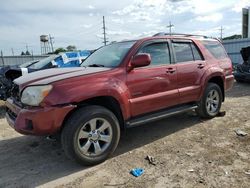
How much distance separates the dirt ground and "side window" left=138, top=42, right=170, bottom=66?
1.37m

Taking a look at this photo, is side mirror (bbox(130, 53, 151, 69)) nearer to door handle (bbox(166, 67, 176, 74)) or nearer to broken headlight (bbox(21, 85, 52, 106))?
door handle (bbox(166, 67, 176, 74))

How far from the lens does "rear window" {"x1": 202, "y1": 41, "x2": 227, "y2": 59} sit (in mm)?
A: 5776

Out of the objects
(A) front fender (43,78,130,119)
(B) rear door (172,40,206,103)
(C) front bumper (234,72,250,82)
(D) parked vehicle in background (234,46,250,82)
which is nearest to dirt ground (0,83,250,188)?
(B) rear door (172,40,206,103)

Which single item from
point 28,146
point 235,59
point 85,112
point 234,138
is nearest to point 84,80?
point 85,112

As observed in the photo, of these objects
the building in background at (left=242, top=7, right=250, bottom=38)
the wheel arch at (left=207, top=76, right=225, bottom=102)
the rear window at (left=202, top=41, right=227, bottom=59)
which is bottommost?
the wheel arch at (left=207, top=76, right=225, bottom=102)

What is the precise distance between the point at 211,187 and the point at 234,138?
1.81 metres

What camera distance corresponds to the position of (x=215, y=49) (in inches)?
235

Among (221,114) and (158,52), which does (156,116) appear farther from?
(221,114)

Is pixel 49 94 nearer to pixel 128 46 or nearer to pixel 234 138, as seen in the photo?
pixel 128 46

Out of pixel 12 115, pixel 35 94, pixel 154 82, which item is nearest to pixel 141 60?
pixel 154 82

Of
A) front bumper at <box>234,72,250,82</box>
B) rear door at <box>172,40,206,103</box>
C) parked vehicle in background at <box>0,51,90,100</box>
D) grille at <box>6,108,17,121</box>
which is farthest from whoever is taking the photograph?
front bumper at <box>234,72,250,82</box>

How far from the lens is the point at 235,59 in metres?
18.4

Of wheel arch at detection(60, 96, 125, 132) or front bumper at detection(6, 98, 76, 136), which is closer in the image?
front bumper at detection(6, 98, 76, 136)

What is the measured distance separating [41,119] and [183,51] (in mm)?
3092
